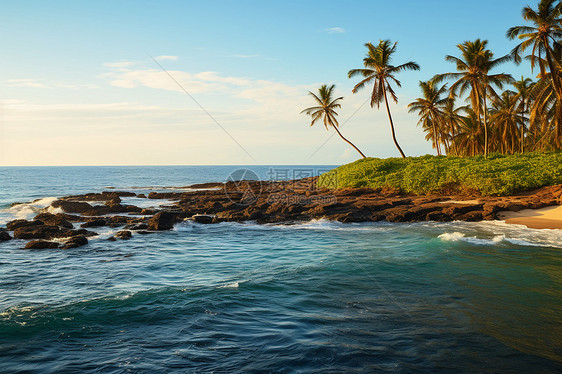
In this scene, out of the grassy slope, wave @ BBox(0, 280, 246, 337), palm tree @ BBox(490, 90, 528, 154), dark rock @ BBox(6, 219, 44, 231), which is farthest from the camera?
palm tree @ BBox(490, 90, 528, 154)

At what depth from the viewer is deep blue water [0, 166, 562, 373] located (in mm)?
6168

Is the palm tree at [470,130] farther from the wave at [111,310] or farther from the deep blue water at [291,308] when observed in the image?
the wave at [111,310]

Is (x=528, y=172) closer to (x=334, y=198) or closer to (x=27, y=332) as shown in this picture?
(x=334, y=198)

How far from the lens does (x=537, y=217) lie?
18938 mm

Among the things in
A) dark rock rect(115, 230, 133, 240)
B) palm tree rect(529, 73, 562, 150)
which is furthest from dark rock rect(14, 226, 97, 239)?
palm tree rect(529, 73, 562, 150)

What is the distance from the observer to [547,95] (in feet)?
102

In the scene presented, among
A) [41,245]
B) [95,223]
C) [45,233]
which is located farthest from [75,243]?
[95,223]

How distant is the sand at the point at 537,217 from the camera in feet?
58.2

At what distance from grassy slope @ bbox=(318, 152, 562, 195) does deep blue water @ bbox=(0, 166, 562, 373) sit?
8.29 metres

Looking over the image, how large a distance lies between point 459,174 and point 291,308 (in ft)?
69.6

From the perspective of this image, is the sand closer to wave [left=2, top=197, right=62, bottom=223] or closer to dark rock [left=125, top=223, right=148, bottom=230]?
dark rock [left=125, top=223, right=148, bottom=230]

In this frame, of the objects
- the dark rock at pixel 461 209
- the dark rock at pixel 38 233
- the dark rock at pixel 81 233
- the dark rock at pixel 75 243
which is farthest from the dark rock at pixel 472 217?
the dark rock at pixel 38 233

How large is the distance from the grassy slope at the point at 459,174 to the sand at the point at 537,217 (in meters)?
3.45

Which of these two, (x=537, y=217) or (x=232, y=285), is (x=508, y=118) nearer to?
(x=537, y=217)
